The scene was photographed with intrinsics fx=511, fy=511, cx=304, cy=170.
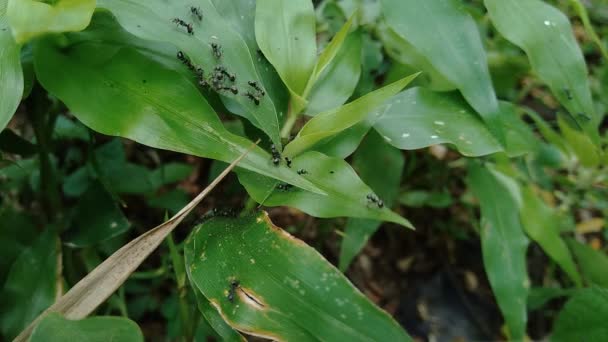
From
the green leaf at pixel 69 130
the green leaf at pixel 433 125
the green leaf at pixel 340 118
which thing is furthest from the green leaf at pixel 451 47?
the green leaf at pixel 69 130

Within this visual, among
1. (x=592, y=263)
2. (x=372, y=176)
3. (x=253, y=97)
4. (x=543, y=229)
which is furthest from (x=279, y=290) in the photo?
(x=592, y=263)

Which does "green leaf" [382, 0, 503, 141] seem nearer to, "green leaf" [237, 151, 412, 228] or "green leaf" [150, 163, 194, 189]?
"green leaf" [237, 151, 412, 228]

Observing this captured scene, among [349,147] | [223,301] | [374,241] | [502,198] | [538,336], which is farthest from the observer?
[374,241]

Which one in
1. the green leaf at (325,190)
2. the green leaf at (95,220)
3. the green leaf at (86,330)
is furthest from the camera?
the green leaf at (95,220)

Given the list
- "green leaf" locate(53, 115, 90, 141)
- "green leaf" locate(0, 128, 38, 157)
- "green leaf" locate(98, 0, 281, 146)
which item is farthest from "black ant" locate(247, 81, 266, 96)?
"green leaf" locate(53, 115, 90, 141)

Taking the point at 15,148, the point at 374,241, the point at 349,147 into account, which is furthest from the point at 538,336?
the point at 15,148

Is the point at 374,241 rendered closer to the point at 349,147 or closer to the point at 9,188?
the point at 349,147

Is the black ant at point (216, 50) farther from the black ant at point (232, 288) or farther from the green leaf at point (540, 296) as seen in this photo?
the green leaf at point (540, 296)
